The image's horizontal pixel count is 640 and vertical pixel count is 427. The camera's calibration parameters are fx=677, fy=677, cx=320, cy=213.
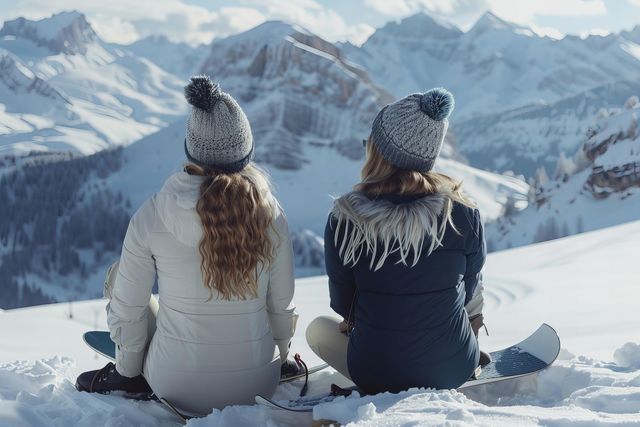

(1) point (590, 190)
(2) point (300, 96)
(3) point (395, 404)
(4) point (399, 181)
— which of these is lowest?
(1) point (590, 190)

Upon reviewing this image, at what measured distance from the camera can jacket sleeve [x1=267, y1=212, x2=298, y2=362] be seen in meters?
3.42

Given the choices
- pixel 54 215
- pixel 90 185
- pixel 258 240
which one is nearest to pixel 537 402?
pixel 258 240

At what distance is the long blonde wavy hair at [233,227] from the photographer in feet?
10.3

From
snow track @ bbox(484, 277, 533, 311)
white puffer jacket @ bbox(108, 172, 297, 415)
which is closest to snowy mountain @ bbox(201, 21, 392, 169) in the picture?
snow track @ bbox(484, 277, 533, 311)

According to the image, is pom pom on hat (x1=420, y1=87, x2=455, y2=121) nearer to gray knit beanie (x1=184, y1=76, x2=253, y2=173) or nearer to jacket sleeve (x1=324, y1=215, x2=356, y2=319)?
jacket sleeve (x1=324, y1=215, x2=356, y2=319)

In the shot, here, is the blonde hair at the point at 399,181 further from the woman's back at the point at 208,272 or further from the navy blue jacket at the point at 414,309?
the woman's back at the point at 208,272

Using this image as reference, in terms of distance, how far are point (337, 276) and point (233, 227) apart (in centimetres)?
57

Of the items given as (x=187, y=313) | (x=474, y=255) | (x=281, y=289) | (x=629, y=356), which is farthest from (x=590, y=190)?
(x=187, y=313)

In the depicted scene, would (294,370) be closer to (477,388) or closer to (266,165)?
(477,388)

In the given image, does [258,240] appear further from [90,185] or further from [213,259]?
[90,185]

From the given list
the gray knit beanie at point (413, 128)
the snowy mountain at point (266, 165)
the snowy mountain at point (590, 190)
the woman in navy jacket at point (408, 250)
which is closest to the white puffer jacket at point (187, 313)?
the woman in navy jacket at point (408, 250)

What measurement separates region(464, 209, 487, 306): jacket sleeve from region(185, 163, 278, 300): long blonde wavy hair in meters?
0.97

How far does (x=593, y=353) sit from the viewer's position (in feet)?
15.7

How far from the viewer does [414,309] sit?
3152 millimetres
